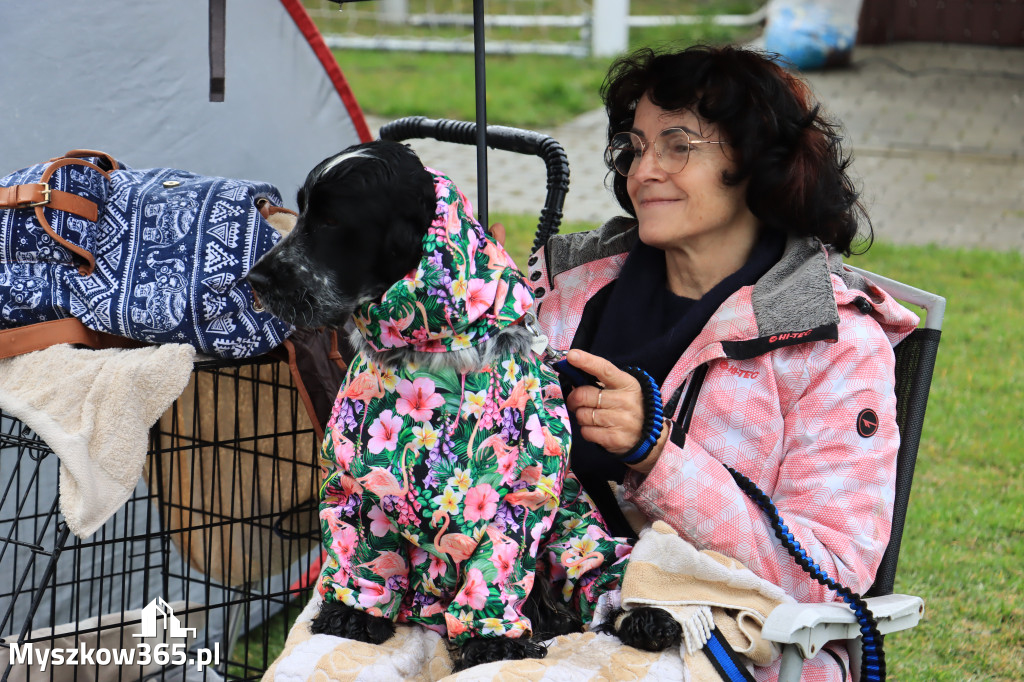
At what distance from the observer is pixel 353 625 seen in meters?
1.85

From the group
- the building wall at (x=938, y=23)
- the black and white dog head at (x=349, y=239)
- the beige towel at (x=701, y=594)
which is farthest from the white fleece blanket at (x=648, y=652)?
the building wall at (x=938, y=23)

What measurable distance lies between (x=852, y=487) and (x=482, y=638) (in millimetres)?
691

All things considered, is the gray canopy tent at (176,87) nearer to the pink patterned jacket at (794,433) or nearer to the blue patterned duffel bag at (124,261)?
the blue patterned duffel bag at (124,261)

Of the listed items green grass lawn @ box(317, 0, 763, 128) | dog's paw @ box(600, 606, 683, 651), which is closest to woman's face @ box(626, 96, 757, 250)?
dog's paw @ box(600, 606, 683, 651)

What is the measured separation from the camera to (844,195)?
6.79ft

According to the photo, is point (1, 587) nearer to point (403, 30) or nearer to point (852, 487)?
point (852, 487)

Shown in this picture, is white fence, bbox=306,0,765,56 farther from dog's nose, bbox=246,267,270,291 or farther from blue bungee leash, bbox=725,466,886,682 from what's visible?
dog's nose, bbox=246,267,270,291

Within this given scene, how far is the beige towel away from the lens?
1.72 meters

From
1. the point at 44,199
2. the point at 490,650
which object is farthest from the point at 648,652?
the point at 44,199

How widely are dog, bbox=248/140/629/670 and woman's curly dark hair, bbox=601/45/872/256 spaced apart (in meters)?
0.57

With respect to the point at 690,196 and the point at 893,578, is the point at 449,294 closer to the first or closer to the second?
the point at 690,196

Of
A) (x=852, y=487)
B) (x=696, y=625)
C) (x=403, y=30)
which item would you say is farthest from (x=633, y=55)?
(x=403, y=30)

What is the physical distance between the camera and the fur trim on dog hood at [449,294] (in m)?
1.63

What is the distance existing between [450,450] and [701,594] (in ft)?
1.56
